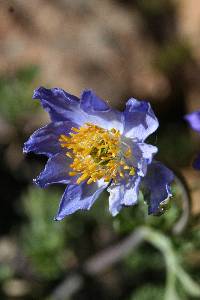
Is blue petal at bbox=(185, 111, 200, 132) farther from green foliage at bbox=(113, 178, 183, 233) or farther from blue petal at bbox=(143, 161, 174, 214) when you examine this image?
blue petal at bbox=(143, 161, 174, 214)

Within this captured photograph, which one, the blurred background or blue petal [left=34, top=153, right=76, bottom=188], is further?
the blurred background

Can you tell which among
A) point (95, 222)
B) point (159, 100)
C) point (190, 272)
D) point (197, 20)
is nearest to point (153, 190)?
point (190, 272)

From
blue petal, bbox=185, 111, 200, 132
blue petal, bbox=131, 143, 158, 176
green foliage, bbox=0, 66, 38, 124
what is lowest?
blue petal, bbox=131, 143, 158, 176

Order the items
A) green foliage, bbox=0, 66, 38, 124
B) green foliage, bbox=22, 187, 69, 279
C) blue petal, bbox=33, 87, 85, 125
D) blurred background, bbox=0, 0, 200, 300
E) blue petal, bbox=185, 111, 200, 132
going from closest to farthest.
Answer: blue petal, bbox=33, 87, 85, 125, blue petal, bbox=185, 111, 200, 132, green foliage, bbox=22, 187, 69, 279, blurred background, bbox=0, 0, 200, 300, green foliage, bbox=0, 66, 38, 124

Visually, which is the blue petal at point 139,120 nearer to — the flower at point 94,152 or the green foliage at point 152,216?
the flower at point 94,152

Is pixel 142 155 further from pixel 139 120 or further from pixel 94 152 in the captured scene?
pixel 94 152

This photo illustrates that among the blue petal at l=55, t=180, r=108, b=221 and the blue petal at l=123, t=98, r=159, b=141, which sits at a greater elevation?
the blue petal at l=123, t=98, r=159, b=141

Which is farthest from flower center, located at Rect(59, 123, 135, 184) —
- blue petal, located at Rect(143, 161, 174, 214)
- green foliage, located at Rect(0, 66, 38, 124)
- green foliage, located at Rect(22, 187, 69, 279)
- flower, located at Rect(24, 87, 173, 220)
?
green foliage, located at Rect(0, 66, 38, 124)
